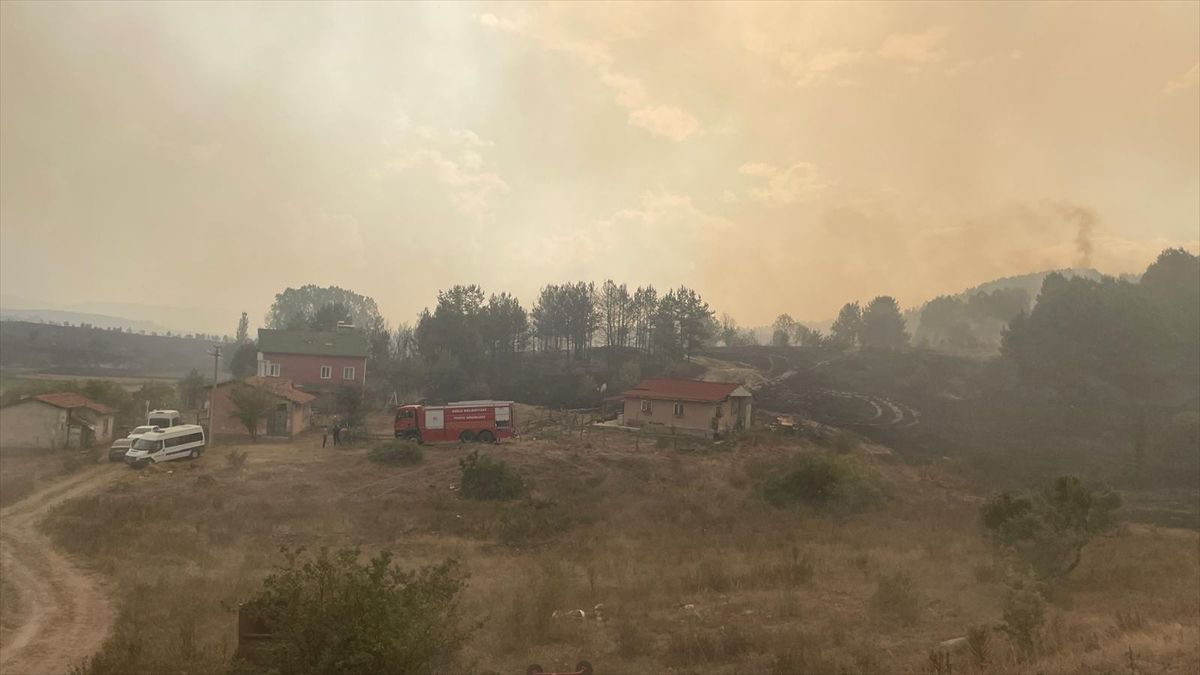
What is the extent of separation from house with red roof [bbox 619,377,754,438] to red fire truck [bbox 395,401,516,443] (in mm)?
9951

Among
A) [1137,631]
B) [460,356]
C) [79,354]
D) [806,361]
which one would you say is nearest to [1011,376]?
[806,361]

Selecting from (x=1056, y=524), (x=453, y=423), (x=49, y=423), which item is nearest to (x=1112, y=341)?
(x=1056, y=524)

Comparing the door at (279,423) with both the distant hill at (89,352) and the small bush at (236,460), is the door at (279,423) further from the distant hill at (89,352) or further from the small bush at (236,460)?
the distant hill at (89,352)

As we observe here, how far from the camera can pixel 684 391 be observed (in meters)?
46.3

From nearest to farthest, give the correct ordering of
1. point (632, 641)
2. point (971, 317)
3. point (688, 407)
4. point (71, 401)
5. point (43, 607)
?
1. point (632, 641)
2. point (43, 607)
3. point (71, 401)
4. point (688, 407)
5. point (971, 317)

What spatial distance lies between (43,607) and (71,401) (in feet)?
97.4

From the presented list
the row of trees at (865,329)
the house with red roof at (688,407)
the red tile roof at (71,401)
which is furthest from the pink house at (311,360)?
the row of trees at (865,329)

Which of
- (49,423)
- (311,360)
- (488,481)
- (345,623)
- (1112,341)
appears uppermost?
(1112,341)

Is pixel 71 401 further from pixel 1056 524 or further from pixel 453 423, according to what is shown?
pixel 1056 524

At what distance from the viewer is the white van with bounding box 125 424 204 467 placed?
3322 cm

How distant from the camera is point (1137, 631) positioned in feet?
41.4

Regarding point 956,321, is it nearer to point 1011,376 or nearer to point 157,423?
point 1011,376

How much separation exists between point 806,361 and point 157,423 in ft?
263

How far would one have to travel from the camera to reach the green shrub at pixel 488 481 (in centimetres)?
2939
